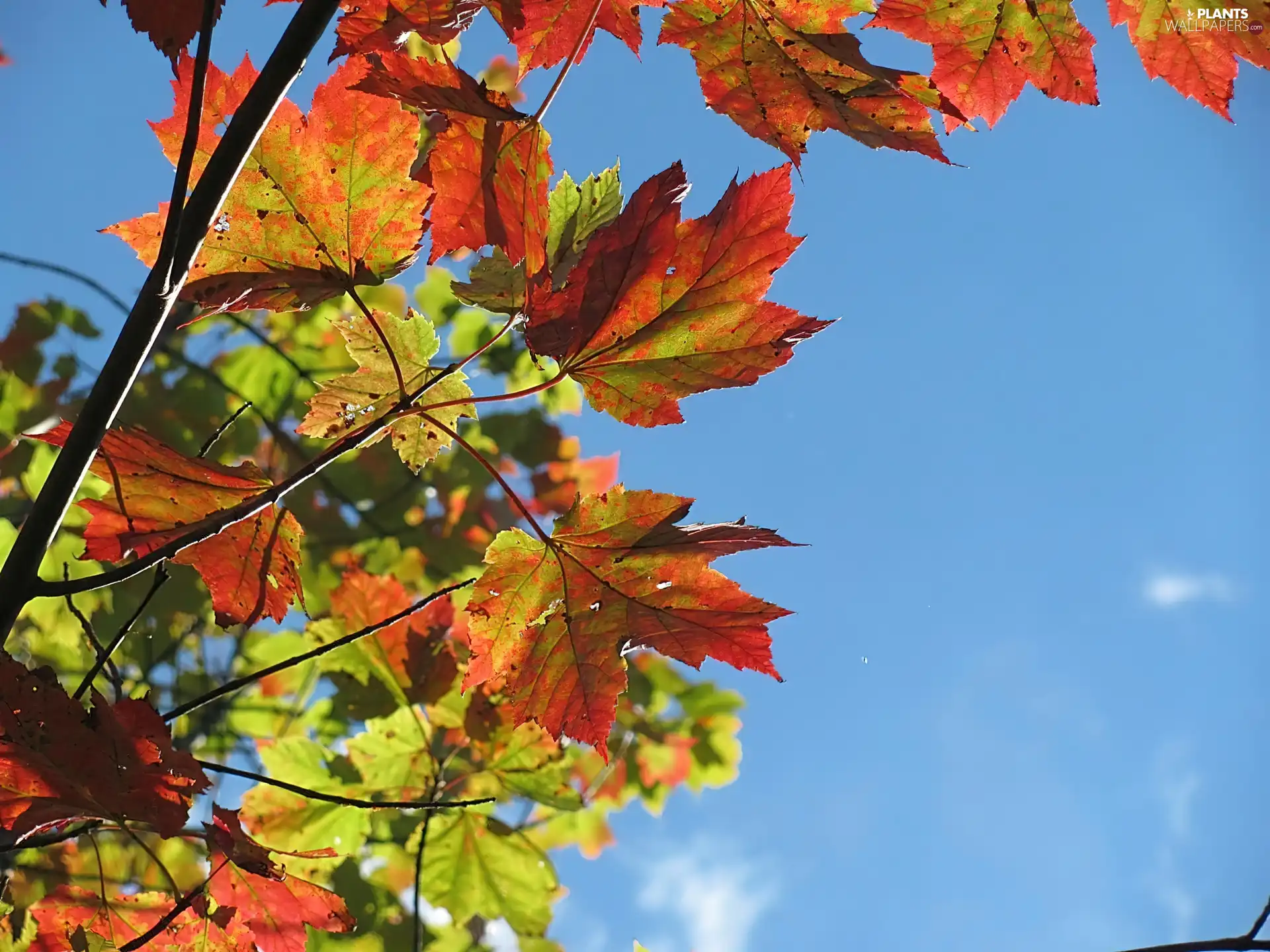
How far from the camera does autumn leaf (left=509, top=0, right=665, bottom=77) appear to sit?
3.55ft

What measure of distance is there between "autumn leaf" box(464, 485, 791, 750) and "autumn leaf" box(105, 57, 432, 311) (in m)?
0.35

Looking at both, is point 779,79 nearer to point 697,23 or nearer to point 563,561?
point 697,23

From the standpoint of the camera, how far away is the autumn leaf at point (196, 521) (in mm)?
881

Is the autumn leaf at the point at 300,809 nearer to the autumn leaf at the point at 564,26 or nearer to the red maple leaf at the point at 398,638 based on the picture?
the red maple leaf at the point at 398,638

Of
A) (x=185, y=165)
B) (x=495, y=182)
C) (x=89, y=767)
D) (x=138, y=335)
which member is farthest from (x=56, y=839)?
(x=495, y=182)

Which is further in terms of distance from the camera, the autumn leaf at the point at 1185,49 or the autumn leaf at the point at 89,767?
the autumn leaf at the point at 1185,49

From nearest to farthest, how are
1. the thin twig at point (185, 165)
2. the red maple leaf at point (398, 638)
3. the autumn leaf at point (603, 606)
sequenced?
the thin twig at point (185, 165), the autumn leaf at point (603, 606), the red maple leaf at point (398, 638)

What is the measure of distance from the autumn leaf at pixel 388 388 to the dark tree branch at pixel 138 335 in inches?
14.4

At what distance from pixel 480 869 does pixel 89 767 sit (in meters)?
1.42

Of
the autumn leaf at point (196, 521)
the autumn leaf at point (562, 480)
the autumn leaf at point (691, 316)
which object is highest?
the autumn leaf at point (562, 480)

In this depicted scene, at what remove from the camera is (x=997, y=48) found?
116cm

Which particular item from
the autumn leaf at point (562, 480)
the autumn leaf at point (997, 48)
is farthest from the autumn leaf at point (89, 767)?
the autumn leaf at point (562, 480)

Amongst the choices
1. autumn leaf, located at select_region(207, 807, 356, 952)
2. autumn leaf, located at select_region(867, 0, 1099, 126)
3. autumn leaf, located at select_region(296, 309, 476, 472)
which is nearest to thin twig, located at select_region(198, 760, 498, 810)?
autumn leaf, located at select_region(207, 807, 356, 952)

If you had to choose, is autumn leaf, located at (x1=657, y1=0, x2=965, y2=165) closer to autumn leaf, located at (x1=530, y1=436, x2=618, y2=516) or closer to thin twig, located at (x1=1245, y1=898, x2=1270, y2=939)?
thin twig, located at (x1=1245, y1=898, x2=1270, y2=939)
